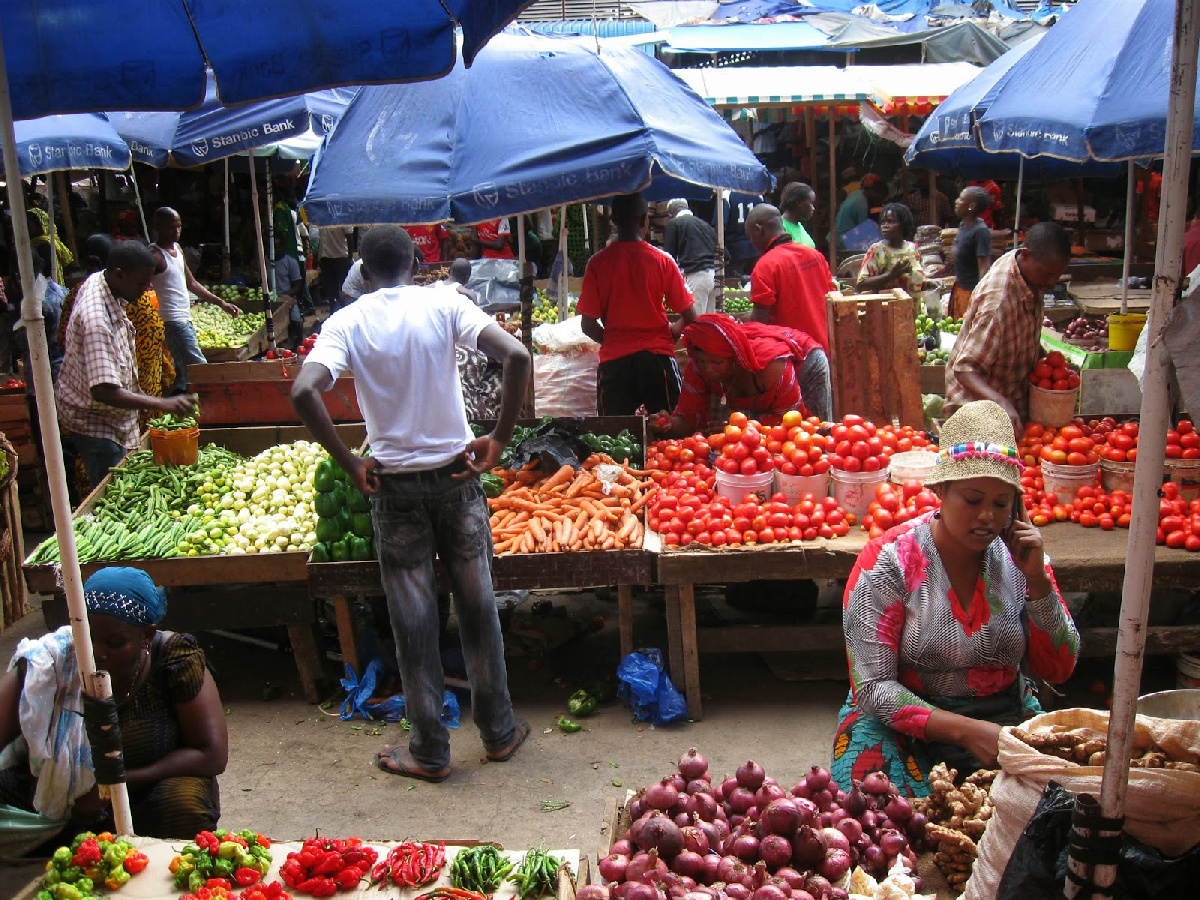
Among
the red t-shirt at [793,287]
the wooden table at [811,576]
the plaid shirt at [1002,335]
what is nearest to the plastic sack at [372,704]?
the wooden table at [811,576]

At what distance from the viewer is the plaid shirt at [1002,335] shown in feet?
18.2

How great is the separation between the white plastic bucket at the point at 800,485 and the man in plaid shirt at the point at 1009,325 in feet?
3.11

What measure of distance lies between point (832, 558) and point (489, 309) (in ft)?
24.7

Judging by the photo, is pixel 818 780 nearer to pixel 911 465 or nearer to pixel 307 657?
pixel 911 465

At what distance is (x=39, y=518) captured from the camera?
8406 millimetres

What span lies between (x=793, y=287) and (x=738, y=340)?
5.09 ft

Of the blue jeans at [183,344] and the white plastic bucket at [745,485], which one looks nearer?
the white plastic bucket at [745,485]

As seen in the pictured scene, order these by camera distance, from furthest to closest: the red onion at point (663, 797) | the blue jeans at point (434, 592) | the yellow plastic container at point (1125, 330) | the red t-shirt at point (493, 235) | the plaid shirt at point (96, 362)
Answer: the red t-shirt at point (493, 235) → the yellow plastic container at point (1125, 330) → the plaid shirt at point (96, 362) → the blue jeans at point (434, 592) → the red onion at point (663, 797)

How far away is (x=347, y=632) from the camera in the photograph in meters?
5.68

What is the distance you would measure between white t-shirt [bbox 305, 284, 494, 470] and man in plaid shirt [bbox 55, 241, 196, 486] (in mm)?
2344

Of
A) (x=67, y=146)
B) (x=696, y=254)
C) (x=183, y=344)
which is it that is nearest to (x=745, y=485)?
(x=183, y=344)

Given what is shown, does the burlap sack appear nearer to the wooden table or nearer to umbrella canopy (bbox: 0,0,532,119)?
umbrella canopy (bbox: 0,0,532,119)

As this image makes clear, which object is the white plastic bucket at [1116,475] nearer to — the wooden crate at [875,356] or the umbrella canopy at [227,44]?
the wooden crate at [875,356]

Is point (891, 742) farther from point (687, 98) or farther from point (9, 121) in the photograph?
point (687, 98)
